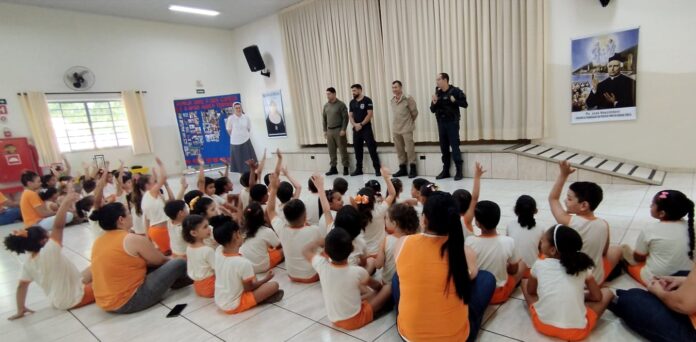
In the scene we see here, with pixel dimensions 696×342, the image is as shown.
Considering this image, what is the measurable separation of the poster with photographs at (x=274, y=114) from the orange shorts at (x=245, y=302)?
688cm

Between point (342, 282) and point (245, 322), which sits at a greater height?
point (342, 282)

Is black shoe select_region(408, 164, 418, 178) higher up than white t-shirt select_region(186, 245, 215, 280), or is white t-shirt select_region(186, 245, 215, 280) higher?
white t-shirt select_region(186, 245, 215, 280)

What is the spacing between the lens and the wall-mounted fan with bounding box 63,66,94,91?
6.93 meters

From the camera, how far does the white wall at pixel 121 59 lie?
6.43 m

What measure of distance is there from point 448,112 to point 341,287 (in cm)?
385

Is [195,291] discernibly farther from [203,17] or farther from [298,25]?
[203,17]

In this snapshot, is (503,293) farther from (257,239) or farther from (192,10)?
(192,10)

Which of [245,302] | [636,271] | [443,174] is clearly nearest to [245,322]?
[245,302]

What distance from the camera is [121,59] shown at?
7.61m

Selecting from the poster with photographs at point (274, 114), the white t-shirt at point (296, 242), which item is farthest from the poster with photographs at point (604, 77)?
the poster with photographs at point (274, 114)

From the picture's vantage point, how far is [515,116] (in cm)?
536

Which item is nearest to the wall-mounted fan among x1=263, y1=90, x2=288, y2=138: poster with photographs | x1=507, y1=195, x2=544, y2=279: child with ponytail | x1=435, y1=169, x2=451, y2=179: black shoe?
x1=263, y1=90, x2=288, y2=138: poster with photographs

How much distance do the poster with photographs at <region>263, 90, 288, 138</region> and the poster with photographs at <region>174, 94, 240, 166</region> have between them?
865 mm

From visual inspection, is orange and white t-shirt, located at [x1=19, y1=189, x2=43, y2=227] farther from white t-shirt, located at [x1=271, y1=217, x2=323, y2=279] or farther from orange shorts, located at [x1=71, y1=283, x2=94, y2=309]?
white t-shirt, located at [x1=271, y1=217, x2=323, y2=279]
